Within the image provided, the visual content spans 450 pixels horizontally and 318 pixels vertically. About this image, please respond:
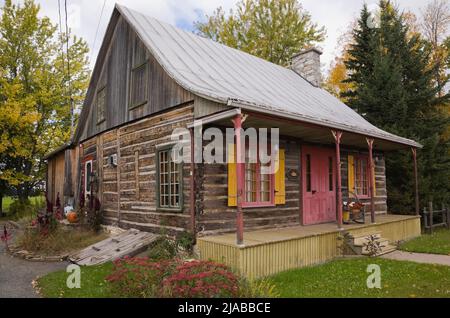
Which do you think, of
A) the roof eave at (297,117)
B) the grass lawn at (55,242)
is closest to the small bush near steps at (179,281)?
the roof eave at (297,117)

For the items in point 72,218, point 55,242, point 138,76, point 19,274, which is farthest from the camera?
point 72,218

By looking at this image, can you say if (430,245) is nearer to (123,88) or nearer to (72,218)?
(123,88)

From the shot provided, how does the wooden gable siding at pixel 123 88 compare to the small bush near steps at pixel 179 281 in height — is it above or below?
above

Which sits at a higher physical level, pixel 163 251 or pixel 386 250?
pixel 163 251

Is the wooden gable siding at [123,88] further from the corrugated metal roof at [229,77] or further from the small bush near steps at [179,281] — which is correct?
the small bush near steps at [179,281]

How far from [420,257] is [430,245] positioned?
1952 mm

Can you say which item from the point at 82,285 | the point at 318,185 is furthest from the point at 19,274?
the point at 318,185

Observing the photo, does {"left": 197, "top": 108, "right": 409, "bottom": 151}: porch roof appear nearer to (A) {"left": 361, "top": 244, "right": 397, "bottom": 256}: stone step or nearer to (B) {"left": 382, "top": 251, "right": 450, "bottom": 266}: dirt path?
(A) {"left": 361, "top": 244, "right": 397, "bottom": 256}: stone step

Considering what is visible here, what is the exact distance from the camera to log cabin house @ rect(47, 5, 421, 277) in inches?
308

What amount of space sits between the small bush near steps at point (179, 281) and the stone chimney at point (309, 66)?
11865 millimetres

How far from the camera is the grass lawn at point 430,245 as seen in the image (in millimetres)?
9609

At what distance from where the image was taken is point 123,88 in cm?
1145

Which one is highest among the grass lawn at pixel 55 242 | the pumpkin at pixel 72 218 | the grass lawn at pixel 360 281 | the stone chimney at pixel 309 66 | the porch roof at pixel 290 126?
the stone chimney at pixel 309 66

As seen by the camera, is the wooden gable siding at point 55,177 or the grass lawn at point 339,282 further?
the wooden gable siding at point 55,177
